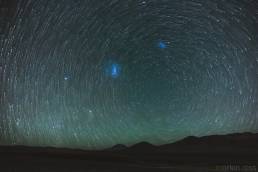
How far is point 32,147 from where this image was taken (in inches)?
1642

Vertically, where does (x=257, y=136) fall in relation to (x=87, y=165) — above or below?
above

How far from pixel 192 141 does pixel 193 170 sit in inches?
1895

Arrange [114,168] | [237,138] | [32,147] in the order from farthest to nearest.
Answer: [237,138] → [32,147] → [114,168]

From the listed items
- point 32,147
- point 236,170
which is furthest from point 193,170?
point 32,147

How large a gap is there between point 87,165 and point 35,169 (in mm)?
3048

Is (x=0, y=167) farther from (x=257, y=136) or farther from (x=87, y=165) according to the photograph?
(x=257, y=136)

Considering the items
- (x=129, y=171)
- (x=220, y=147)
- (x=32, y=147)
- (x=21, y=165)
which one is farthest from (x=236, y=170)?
(x=220, y=147)

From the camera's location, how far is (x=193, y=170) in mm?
17516

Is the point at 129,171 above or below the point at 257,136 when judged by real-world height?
below

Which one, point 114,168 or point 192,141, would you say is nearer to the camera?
point 114,168

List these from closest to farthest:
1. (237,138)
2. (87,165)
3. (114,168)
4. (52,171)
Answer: (52,171) → (114,168) → (87,165) → (237,138)

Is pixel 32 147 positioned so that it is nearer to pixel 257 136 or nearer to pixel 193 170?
pixel 193 170

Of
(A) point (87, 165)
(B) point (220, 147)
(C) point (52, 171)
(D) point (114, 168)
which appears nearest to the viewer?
(C) point (52, 171)

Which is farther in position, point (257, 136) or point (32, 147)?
point (257, 136)
